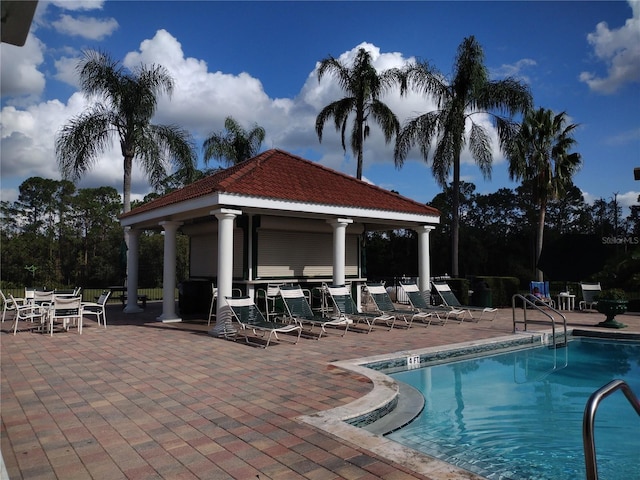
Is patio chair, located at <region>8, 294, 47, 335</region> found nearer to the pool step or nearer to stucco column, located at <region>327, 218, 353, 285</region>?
stucco column, located at <region>327, 218, 353, 285</region>

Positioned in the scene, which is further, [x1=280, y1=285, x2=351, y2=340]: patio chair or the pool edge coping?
→ [x1=280, y1=285, x2=351, y2=340]: patio chair

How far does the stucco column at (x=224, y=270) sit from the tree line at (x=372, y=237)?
1969 centimetres

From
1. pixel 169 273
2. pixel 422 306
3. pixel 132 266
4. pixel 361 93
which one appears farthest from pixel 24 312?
pixel 361 93

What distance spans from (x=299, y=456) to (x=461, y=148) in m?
19.7

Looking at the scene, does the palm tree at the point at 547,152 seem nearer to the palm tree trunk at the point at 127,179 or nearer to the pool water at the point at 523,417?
the pool water at the point at 523,417

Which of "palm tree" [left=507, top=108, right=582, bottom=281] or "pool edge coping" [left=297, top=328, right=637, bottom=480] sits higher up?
"palm tree" [left=507, top=108, right=582, bottom=281]

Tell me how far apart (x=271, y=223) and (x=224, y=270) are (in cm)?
362

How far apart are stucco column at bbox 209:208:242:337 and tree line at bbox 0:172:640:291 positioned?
19.7 m

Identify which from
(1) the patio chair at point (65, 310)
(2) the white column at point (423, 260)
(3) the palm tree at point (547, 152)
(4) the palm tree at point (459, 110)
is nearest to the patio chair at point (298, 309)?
(1) the patio chair at point (65, 310)

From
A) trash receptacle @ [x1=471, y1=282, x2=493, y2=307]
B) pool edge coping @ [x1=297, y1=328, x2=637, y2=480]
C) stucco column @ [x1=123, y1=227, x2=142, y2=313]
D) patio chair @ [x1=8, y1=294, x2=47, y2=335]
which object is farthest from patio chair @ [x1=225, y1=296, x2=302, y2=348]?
trash receptacle @ [x1=471, y1=282, x2=493, y2=307]

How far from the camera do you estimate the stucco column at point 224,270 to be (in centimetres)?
1046

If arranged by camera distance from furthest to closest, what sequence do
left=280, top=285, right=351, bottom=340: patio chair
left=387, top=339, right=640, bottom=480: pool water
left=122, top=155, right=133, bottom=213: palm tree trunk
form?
1. left=122, top=155, right=133, bottom=213: palm tree trunk
2. left=280, top=285, right=351, bottom=340: patio chair
3. left=387, top=339, right=640, bottom=480: pool water

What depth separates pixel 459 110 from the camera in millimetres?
21422

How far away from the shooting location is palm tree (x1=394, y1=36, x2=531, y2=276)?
69.6 feet
